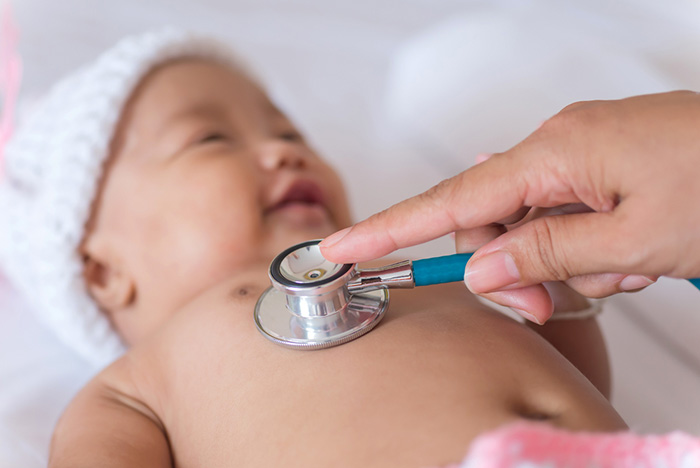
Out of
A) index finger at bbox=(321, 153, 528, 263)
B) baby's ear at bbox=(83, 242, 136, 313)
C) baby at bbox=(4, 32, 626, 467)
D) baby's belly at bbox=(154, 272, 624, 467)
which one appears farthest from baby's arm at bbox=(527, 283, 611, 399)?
baby's ear at bbox=(83, 242, 136, 313)

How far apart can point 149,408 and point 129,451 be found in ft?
0.35

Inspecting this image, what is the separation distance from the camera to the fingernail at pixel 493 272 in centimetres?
74

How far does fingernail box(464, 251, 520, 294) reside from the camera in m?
0.74

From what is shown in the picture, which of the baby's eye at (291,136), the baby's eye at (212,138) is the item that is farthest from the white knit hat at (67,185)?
the baby's eye at (291,136)

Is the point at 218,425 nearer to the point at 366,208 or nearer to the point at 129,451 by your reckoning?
the point at 129,451

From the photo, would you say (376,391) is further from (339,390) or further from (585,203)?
(585,203)

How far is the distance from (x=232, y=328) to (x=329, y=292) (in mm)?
202

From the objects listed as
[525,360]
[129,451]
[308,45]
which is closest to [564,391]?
[525,360]

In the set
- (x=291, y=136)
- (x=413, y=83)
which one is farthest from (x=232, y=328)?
(x=413, y=83)

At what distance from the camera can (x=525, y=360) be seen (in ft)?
2.68

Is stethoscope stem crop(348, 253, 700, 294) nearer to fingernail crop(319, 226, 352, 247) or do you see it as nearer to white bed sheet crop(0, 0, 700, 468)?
fingernail crop(319, 226, 352, 247)

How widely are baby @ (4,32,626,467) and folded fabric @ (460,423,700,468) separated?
120 millimetres

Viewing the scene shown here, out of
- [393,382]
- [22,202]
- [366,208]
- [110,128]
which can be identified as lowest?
[366,208]

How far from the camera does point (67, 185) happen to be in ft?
3.98
